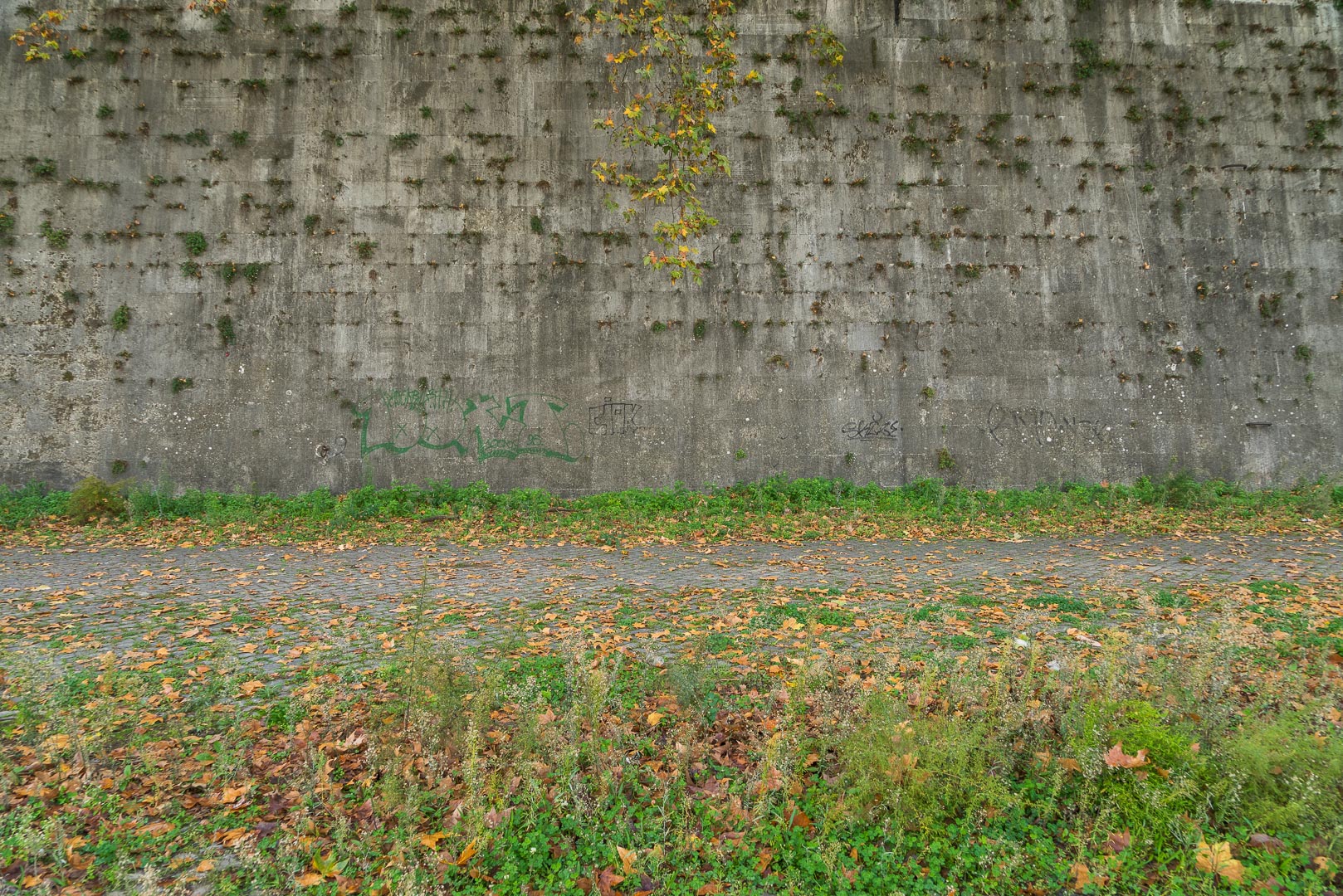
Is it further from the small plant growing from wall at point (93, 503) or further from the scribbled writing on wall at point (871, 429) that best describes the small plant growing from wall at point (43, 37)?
the scribbled writing on wall at point (871, 429)

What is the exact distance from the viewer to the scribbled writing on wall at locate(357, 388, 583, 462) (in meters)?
11.6

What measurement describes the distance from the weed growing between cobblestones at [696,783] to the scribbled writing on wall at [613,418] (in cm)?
777

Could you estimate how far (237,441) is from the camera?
11406 mm

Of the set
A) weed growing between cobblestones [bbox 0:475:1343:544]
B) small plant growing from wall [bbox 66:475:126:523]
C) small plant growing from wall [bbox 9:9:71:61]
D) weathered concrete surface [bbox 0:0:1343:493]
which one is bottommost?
weed growing between cobblestones [bbox 0:475:1343:544]

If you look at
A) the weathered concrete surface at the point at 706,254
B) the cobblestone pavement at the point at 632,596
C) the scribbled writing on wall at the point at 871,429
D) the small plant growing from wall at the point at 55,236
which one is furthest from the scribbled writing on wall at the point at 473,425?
the small plant growing from wall at the point at 55,236

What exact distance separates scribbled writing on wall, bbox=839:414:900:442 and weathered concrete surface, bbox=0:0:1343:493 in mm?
126

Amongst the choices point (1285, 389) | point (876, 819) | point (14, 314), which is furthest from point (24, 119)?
point (1285, 389)

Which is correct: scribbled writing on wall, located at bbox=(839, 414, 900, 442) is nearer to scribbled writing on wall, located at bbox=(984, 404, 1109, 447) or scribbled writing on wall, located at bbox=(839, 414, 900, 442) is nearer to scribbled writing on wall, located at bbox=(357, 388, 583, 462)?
scribbled writing on wall, located at bbox=(984, 404, 1109, 447)

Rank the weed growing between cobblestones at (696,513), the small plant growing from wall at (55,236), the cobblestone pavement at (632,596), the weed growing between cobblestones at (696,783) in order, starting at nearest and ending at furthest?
the weed growing between cobblestones at (696,783), the cobblestone pavement at (632,596), the weed growing between cobblestones at (696,513), the small plant growing from wall at (55,236)

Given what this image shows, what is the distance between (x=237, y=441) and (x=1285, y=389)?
16717 mm

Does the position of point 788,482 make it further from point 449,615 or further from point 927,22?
point 927,22

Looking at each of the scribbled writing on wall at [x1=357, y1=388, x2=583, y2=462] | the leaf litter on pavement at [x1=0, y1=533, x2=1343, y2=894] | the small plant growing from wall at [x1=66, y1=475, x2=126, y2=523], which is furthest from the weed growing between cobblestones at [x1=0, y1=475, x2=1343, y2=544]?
the leaf litter on pavement at [x1=0, y1=533, x2=1343, y2=894]

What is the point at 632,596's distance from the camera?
6.55m

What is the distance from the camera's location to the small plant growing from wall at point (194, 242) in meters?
11.6
